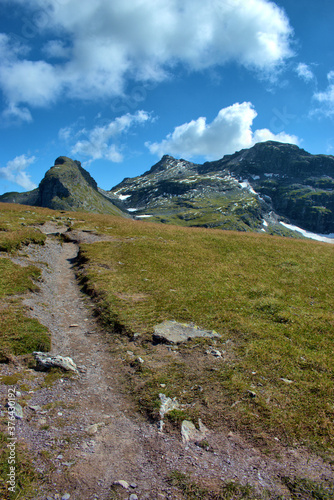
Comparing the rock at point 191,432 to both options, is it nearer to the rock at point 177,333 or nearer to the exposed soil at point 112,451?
the exposed soil at point 112,451

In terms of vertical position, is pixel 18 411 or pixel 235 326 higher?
pixel 235 326

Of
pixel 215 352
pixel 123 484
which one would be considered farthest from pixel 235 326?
pixel 123 484

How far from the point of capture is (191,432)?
28.7ft

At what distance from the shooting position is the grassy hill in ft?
30.9

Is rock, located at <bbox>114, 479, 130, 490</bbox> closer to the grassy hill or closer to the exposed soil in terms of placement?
the exposed soil

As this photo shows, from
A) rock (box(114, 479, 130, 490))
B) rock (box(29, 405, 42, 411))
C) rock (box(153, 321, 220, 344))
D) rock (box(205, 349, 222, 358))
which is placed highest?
rock (box(153, 321, 220, 344))

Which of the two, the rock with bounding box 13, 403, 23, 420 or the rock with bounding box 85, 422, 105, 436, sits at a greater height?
the rock with bounding box 13, 403, 23, 420

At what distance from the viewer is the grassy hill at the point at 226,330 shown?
9414mm

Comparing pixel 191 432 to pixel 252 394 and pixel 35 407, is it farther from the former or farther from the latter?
pixel 35 407

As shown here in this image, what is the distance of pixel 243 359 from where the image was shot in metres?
12.3

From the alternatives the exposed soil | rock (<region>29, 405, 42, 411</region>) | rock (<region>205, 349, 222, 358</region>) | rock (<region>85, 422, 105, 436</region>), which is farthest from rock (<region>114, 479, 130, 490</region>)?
rock (<region>205, 349, 222, 358</region>)

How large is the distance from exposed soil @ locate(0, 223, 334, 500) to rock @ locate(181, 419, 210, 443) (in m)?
0.22

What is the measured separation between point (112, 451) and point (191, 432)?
2.52 m

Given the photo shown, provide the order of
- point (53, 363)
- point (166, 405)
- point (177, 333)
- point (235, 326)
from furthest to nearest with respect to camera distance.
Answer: point (235, 326) → point (177, 333) → point (53, 363) → point (166, 405)
